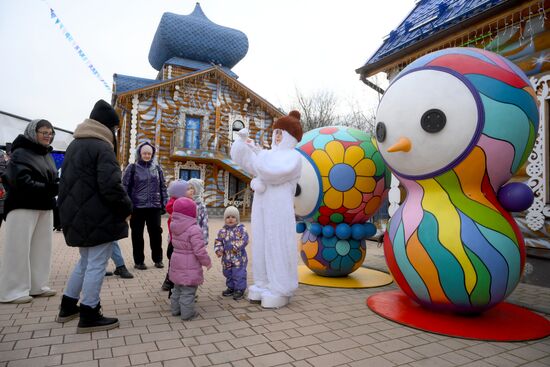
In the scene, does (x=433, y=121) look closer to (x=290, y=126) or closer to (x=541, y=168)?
(x=290, y=126)

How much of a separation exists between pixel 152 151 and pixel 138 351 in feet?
11.1

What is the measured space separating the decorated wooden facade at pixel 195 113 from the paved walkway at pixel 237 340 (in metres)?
13.2

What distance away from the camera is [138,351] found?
267 centimetres

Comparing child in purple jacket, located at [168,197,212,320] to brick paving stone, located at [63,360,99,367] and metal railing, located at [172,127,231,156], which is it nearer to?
brick paving stone, located at [63,360,99,367]

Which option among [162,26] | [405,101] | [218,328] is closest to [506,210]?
[405,101]

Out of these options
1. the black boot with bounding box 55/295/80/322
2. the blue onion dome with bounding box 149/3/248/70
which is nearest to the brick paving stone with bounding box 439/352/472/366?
the black boot with bounding box 55/295/80/322

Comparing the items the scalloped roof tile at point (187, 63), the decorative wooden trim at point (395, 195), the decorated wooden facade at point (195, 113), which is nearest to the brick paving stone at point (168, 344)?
the decorative wooden trim at point (395, 195)

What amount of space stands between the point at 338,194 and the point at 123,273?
3.03m

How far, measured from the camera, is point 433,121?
11.1ft

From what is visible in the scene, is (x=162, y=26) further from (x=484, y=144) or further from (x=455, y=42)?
(x=484, y=144)

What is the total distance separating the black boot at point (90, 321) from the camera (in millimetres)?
3008

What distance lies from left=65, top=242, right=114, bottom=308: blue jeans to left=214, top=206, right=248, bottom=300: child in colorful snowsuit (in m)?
1.27

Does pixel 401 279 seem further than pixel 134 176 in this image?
No

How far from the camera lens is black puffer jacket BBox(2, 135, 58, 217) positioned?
3662 mm
